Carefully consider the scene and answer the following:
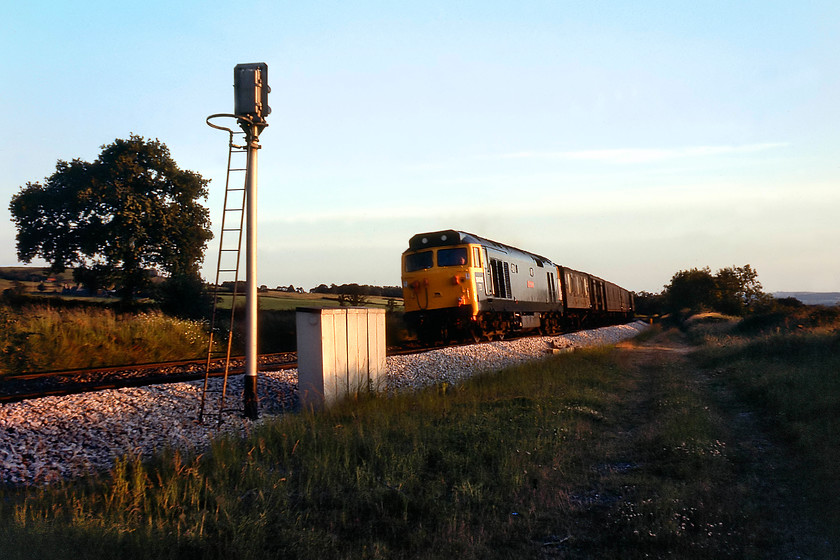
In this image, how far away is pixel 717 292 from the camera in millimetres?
79688

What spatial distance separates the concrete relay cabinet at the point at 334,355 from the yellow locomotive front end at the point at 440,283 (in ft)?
26.1

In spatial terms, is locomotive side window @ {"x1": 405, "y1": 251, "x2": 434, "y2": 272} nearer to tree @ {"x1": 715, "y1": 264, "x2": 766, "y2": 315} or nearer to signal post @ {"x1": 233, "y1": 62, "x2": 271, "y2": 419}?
signal post @ {"x1": 233, "y1": 62, "x2": 271, "y2": 419}

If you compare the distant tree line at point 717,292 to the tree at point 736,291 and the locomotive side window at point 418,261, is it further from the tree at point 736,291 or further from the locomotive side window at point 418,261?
the locomotive side window at point 418,261

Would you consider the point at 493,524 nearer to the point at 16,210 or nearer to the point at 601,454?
the point at 601,454

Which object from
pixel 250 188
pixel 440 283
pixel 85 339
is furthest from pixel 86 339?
pixel 440 283

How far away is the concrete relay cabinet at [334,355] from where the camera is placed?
339 inches

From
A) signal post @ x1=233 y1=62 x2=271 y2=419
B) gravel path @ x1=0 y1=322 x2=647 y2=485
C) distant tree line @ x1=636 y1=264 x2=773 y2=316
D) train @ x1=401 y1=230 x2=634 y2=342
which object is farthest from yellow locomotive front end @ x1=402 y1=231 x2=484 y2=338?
distant tree line @ x1=636 y1=264 x2=773 y2=316

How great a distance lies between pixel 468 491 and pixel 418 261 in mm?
14050

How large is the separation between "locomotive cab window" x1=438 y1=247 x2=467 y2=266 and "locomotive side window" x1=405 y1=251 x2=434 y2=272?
1.44 feet

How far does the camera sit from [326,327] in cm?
869

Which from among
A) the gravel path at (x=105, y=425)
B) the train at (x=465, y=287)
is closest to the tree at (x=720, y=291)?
the train at (x=465, y=287)

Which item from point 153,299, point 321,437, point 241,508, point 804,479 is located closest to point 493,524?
point 241,508

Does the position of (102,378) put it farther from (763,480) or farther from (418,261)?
(763,480)

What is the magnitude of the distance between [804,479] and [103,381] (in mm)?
11120
